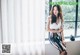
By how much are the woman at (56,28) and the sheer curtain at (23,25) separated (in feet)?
0.59

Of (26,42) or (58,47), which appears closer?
(26,42)

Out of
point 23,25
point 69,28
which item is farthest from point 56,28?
point 23,25

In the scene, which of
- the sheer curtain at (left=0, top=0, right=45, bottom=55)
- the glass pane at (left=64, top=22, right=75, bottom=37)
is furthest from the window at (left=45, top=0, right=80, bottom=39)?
the sheer curtain at (left=0, top=0, right=45, bottom=55)

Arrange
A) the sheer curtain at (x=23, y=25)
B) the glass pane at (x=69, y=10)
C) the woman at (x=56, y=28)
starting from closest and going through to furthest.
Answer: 1. the sheer curtain at (x=23, y=25)
2. the woman at (x=56, y=28)
3. the glass pane at (x=69, y=10)

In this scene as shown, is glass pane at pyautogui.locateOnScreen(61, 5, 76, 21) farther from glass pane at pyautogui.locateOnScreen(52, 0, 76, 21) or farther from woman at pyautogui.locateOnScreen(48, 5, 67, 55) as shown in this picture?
woman at pyautogui.locateOnScreen(48, 5, 67, 55)

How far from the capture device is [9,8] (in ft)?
7.27

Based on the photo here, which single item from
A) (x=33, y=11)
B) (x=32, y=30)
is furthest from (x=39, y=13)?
(x=32, y=30)

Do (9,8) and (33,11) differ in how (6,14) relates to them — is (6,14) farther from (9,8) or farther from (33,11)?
(33,11)

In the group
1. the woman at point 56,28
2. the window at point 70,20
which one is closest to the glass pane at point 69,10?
the window at point 70,20

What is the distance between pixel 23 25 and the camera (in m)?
2.29

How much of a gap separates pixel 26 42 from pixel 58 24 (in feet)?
1.92

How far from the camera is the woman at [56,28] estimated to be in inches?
97.7

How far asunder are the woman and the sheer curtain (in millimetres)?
180

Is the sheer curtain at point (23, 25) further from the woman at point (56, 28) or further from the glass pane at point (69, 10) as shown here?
the glass pane at point (69, 10)
